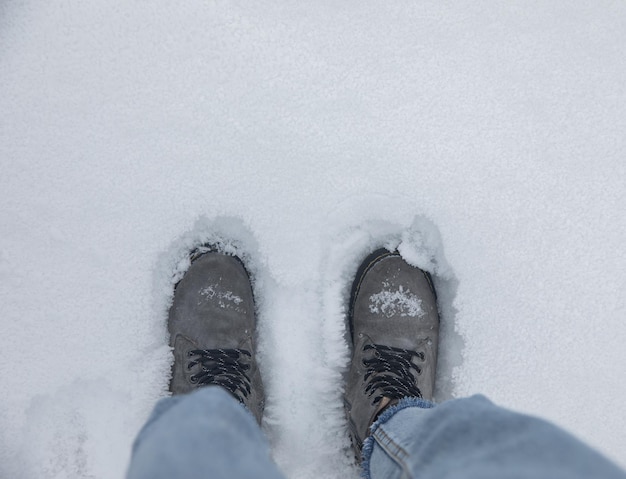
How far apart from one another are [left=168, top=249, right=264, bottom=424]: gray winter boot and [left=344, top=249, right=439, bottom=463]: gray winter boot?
216mm

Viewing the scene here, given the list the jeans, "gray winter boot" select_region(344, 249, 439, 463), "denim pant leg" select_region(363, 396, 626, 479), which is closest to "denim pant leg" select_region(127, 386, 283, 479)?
the jeans

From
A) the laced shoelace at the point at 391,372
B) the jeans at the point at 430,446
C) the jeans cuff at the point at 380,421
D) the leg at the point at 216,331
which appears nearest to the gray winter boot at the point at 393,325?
the laced shoelace at the point at 391,372

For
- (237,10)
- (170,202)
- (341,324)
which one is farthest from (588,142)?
(170,202)

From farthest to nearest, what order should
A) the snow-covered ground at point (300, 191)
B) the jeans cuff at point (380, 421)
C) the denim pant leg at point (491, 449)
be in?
the snow-covered ground at point (300, 191), the jeans cuff at point (380, 421), the denim pant leg at point (491, 449)

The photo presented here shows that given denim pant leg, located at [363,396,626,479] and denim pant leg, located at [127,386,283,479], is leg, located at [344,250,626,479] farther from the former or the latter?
denim pant leg, located at [127,386,283,479]

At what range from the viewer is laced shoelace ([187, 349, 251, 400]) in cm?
90

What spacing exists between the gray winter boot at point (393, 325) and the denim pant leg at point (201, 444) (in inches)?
15.7

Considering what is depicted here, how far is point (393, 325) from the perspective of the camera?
958mm

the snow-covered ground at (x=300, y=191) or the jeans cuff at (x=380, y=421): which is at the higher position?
the snow-covered ground at (x=300, y=191)

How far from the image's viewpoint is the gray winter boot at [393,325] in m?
0.93

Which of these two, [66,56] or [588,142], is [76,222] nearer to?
[66,56]

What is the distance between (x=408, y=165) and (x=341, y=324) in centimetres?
35

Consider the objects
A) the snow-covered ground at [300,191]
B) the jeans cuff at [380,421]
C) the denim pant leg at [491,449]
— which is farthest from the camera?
the snow-covered ground at [300,191]

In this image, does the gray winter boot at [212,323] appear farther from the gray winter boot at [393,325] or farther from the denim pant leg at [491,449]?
the denim pant leg at [491,449]
